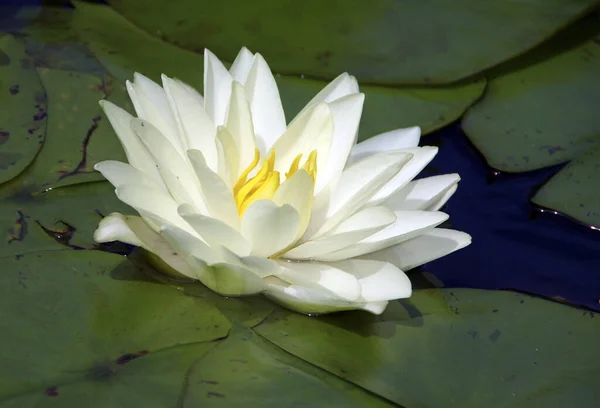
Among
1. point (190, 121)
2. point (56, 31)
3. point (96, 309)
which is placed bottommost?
point (96, 309)

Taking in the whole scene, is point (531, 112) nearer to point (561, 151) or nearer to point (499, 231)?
point (561, 151)

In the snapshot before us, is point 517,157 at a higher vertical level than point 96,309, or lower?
higher

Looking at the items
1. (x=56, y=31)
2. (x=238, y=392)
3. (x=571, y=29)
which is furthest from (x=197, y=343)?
(x=571, y=29)

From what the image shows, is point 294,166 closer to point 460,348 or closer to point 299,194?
point 299,194

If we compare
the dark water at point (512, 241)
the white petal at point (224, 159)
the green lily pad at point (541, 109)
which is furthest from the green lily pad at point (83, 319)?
the green lily pad at point (541, 109)

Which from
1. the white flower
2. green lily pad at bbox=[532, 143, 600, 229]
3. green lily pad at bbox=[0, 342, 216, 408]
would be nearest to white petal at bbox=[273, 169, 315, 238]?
the white flower

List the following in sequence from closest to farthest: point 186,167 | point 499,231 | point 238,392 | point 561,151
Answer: point 238,392 → point 186,167 → point 499,231 → point 561,151

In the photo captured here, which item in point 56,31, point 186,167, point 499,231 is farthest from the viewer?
point 56,31
